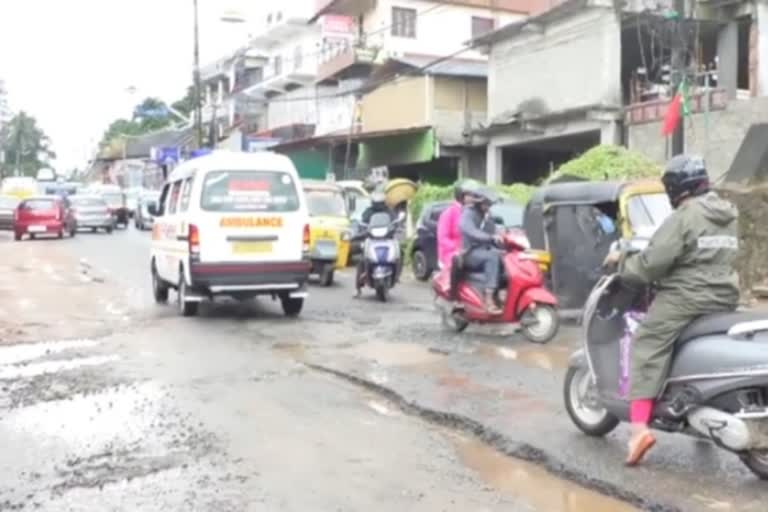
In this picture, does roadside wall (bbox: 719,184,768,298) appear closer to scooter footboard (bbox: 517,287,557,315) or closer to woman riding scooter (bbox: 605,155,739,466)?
scooter footboard (bbox: 517,287,557,315)

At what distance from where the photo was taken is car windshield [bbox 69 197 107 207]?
39.8 meters

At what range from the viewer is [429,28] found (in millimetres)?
45156

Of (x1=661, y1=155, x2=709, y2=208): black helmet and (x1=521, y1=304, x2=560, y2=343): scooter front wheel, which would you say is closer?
(x1=661, y1=155, x2=709, y2=208): black helmet

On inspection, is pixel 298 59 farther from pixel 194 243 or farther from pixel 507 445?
pixel 507 445

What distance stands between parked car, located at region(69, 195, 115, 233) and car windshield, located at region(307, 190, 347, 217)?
71.1ft

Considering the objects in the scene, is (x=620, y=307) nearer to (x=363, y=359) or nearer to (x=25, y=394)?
(x=363, y=359)

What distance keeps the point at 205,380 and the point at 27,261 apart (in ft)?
55.3

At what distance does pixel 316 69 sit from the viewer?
2087 inches

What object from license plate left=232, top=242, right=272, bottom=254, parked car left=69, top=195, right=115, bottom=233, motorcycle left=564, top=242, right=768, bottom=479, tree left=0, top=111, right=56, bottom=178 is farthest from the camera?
tree left=0, top=111, right=56, bottom=178

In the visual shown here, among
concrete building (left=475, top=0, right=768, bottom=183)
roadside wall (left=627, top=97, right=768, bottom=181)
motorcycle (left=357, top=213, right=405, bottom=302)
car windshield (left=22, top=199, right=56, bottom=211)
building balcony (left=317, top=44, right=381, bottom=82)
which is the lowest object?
motorcycle (left=357, top=213, right=405, bottom=302)

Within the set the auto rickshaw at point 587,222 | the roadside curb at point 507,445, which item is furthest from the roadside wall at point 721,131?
the roadside curb at point 507,445

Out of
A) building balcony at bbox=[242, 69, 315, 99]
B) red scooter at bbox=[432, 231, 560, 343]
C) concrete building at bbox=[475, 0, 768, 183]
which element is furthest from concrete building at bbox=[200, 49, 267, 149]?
red scooter at bbox=[432, 231, 560, 343]

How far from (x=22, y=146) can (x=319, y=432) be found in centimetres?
11110

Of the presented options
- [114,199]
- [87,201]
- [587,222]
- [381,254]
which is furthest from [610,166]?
[114,199]
